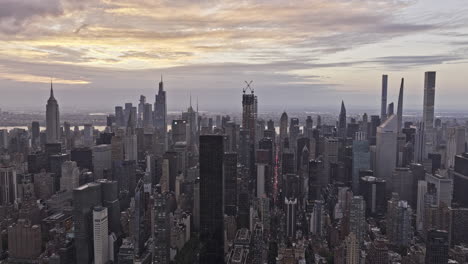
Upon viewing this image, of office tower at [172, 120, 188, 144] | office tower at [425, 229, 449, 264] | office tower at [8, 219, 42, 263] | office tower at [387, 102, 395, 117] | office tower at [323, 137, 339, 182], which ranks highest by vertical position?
office tower at [387, 102, 395, 117]

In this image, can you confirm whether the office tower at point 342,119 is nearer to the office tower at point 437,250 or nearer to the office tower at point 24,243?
the office tower at point 437,250

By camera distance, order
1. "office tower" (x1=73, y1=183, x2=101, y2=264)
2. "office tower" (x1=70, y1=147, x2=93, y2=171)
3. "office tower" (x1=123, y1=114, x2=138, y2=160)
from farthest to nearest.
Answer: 1. "office tower" (x1=123, y1=114, x2=138, y2=160)
2. "office tower" (x1=70, y1=147, x2=93, y2=171)
3. "office tower" (x1=73, y1=183, x2=101, y2=264)

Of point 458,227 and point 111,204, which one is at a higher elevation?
point 111,204

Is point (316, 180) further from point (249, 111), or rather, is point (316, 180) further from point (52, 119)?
point (52, 119)

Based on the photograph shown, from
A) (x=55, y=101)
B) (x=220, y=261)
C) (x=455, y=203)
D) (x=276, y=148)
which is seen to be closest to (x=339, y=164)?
(x=276, y=148)

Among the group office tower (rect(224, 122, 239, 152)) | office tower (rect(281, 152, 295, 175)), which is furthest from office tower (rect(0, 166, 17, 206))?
office tower (rect(281, 152, 295, 175))

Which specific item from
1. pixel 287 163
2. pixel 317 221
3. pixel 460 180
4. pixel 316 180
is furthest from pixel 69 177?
pixel 460 180

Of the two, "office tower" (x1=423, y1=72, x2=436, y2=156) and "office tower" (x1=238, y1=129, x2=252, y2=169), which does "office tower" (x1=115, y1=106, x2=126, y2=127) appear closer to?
"office tower" (x1=238, y1=129, x2=252, y2=169)
